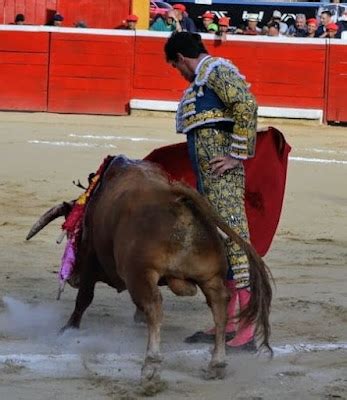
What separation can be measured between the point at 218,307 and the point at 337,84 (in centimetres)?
933

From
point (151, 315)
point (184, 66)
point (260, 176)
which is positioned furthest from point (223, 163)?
point (151, 315)

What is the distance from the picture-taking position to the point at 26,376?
3570mm

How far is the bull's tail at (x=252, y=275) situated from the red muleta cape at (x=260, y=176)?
2.36 ft

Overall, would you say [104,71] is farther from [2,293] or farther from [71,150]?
[2,293]

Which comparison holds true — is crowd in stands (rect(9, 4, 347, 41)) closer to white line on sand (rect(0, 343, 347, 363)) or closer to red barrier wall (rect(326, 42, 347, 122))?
red barrier wall (rect(326, 42, 347, 122))

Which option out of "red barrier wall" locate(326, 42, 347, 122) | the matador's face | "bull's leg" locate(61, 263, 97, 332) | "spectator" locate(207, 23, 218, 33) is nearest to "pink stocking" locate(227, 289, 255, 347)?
"bull's leg" locate(61, 263, 97, 332)

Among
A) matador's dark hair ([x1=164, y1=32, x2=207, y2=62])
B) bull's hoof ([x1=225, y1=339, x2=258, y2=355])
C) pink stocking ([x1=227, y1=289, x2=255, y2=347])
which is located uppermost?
matador's dark hair ([x1=164, y1=32, x2=207, y2=62])

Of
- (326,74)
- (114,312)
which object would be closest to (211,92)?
(114,312)

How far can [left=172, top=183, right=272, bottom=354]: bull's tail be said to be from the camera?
3.48 meters

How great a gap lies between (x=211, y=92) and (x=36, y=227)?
1.08m

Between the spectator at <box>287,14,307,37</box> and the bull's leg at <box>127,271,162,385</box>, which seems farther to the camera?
the spectator at <box>287,14,307,37</box>

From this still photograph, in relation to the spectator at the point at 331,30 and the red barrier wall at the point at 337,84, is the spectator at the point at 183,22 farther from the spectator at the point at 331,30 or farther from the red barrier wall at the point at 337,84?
the red barrier wall at the point at 337,84

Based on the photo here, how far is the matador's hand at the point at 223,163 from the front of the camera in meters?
3.80

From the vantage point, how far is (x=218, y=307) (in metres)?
3.47
